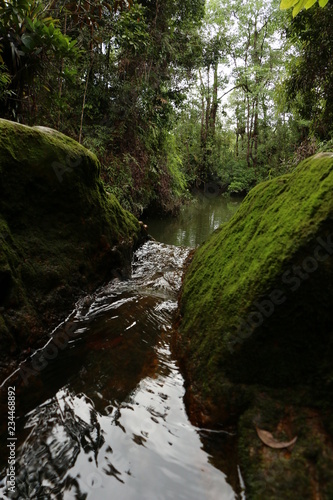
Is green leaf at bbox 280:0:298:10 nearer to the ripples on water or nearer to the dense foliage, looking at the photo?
the ripples on water

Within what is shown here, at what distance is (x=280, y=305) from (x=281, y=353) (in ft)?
0.91

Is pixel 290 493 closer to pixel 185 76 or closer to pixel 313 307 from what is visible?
pixel 313 307

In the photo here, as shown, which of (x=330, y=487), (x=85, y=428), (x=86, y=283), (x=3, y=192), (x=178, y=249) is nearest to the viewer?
(x=330, y=487)

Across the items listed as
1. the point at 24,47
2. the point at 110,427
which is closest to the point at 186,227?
the point at 24,47

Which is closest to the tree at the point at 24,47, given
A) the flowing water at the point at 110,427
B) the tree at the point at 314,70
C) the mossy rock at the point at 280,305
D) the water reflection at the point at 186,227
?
the flowing water at the point at 110,427

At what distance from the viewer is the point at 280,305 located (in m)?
1.62

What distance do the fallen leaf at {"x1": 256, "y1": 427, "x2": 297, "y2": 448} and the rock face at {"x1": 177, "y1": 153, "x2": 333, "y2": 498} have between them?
22mm

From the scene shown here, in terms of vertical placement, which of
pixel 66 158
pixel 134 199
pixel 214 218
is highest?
pixel 66 158

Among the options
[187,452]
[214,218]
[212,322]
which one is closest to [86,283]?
[212,322]

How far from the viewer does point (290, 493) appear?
1207 millimetres

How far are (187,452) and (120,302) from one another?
203 centimetres

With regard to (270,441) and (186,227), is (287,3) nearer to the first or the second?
(270,441)

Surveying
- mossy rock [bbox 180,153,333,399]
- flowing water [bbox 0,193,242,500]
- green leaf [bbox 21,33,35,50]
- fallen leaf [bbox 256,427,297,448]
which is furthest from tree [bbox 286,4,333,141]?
fallen leaf [bbox 256,427,297,448]

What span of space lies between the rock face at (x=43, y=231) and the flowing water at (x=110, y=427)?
309mm
